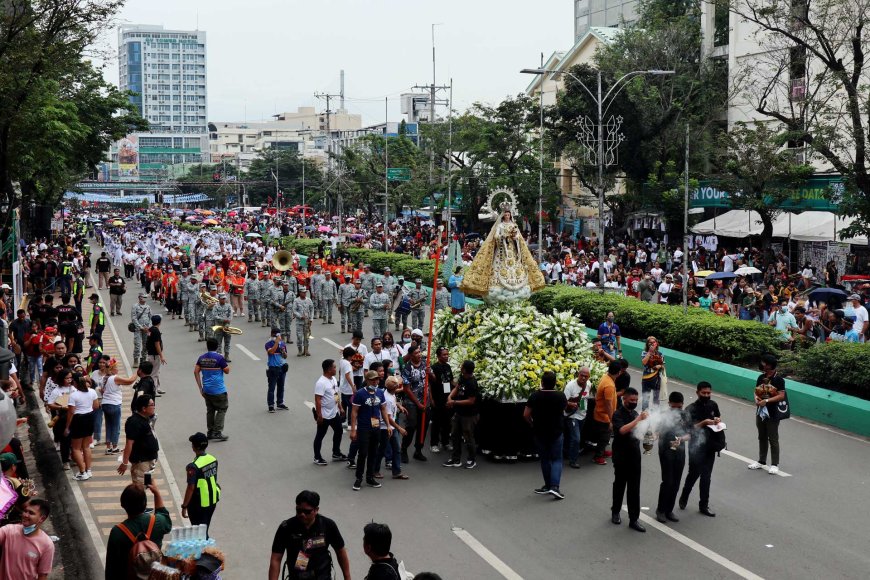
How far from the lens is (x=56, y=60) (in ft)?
73.6

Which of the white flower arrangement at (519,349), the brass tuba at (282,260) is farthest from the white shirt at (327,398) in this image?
the brass tuba at (282,260)

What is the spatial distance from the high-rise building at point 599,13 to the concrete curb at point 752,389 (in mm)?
45628

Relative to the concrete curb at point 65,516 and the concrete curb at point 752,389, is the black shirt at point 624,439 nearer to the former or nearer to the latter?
the concrete curb at point 752,389

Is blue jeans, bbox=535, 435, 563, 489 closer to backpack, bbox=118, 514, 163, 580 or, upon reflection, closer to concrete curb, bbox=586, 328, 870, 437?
concrete curb, bbox=586, 328, 870, 437

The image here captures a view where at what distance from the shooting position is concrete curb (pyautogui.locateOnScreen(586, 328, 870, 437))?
576 inches

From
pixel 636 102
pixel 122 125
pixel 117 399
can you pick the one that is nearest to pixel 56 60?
pixel 117 399

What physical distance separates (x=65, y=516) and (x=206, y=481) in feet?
9.88

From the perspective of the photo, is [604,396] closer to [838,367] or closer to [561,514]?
[561,514]

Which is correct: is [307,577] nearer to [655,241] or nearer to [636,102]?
[636,102]

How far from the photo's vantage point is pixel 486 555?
32.6ft

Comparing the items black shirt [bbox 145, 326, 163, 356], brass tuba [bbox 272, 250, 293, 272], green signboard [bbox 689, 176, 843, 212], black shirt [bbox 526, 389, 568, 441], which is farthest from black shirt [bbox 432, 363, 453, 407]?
green signboard [bbox 689, 176, 843, 212]

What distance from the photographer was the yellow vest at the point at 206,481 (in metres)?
9.34

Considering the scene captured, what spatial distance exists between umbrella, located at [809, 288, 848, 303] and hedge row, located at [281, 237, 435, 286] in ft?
33.0

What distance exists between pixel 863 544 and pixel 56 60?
1920 cm
